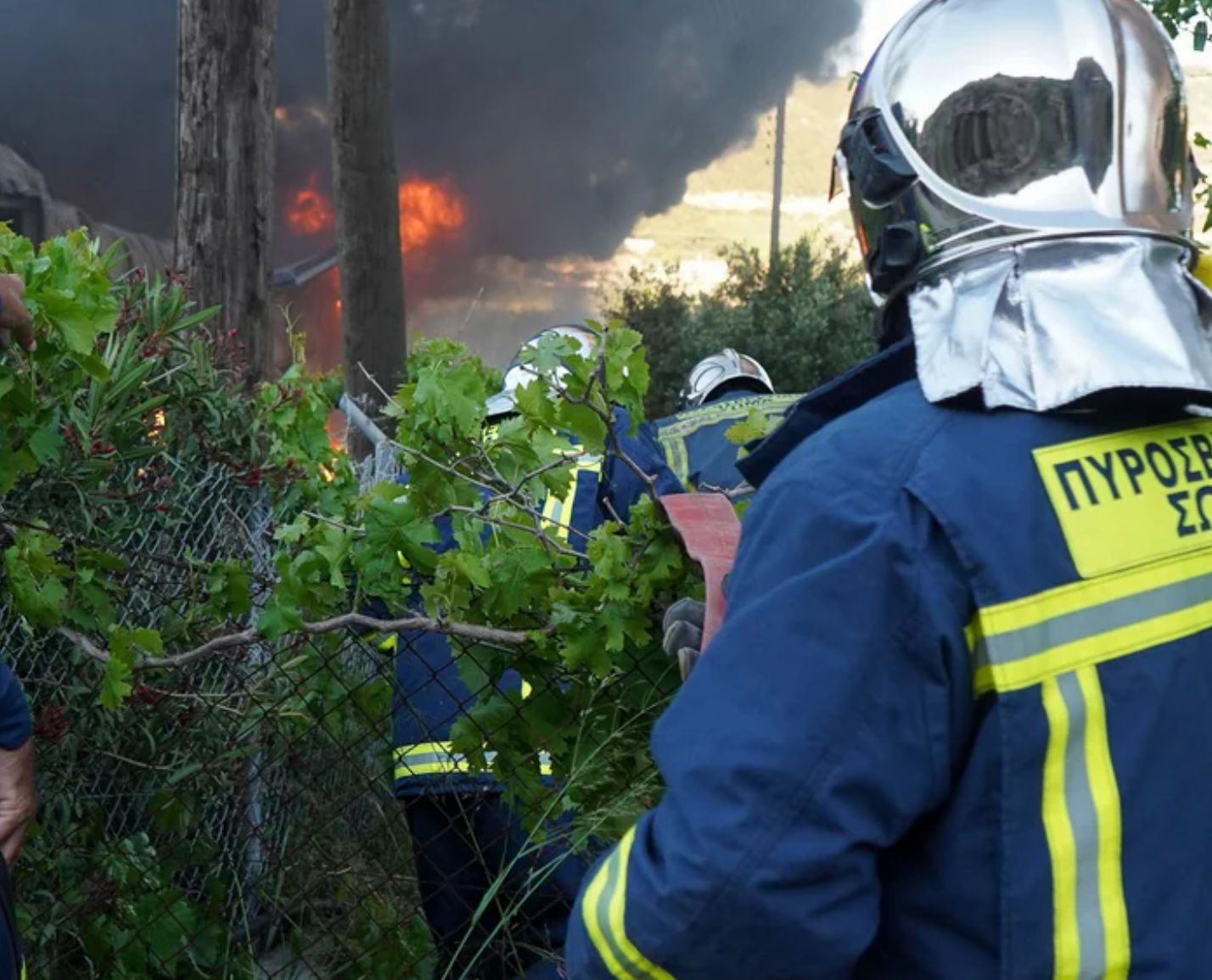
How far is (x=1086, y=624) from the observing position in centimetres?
137

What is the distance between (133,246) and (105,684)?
1133 cm

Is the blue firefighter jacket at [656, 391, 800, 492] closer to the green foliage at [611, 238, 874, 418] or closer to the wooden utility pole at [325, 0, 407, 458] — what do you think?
the wooden utility pole at [325, 0, 407, 458]

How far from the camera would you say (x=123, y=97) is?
13.4m

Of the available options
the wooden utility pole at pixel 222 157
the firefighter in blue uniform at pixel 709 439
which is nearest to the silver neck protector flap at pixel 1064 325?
the firefighter in blue uniform at pixel 709 439

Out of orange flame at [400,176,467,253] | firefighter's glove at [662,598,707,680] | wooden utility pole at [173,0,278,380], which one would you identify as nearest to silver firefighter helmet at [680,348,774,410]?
wooden utility pole at [173,0,278,380]

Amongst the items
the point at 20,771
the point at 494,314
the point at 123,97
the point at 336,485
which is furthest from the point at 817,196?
the point at 20,771

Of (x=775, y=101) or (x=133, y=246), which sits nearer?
(x=133, y=246)

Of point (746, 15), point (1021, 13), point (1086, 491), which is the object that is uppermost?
point (746, 15)

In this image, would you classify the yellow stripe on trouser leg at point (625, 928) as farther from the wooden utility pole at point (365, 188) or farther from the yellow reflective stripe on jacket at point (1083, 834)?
the wooden utility pole at point (365, 188)

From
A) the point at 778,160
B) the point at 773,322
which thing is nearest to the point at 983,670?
the point at 773,322

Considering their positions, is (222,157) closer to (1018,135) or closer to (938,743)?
(1018,135)

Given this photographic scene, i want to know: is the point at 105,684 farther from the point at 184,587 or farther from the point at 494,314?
the point at 494,314

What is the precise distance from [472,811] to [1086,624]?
1.85 m

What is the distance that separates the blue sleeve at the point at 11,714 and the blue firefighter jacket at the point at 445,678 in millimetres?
726
